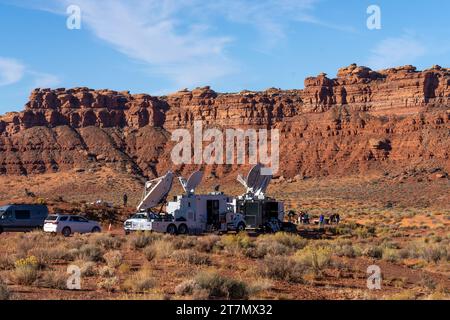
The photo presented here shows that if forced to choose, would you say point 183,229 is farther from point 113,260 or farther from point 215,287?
point 215,287

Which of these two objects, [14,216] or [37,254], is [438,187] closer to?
[14,216]

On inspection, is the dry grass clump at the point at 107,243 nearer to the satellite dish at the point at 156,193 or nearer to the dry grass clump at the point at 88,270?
the dry grass clump at the point at 88,270

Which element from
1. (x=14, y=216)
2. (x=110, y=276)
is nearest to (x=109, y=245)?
(x=110, y=276)

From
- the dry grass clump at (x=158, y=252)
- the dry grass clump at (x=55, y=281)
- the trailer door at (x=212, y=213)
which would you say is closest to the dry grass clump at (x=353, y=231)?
the trailer door at (x=212, y=213)

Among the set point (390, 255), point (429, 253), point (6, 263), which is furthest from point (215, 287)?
point (429, 253)

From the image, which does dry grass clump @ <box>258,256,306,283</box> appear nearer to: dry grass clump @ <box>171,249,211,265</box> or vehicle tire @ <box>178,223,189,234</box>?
dry grass clump @ <box>171,249,211,265</box>

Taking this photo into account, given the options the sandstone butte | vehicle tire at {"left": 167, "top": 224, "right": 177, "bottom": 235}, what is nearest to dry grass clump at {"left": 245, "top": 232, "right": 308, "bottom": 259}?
vehicle tire at {"left": 167, "top": 224, "right": 177, "bottom": 235}
